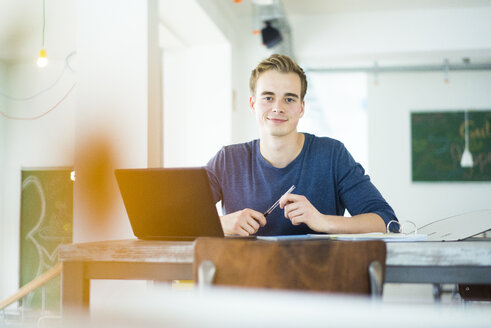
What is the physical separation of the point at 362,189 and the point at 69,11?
2911 millimetres

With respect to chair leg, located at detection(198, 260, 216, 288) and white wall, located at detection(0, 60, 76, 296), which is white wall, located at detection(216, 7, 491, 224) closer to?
white wall, located at detection(0, 60, 76, 296)

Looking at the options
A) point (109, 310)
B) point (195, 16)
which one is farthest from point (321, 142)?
point (195, 16)

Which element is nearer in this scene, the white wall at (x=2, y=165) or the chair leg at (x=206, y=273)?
the chair leg at (x=206, y=273)

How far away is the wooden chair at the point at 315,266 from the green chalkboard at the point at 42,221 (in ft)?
9.24

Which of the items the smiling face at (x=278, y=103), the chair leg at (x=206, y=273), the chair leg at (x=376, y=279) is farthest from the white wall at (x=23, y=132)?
the chair leg at (x=376, y=279)

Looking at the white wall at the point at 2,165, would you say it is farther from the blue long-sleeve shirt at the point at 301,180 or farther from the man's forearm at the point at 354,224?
the man's forearm at the point at 354,224

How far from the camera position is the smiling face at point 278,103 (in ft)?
6.35

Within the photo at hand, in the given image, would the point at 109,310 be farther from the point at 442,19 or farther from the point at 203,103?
the point at 442,19

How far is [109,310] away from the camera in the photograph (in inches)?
17.4

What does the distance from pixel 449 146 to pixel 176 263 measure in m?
6.01

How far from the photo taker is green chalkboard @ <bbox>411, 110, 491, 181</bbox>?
6.34 metres

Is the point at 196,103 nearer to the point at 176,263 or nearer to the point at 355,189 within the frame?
the point at 355,189

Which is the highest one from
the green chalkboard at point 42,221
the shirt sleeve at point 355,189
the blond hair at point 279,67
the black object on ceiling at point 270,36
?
the black object on ceiling at point 270,36

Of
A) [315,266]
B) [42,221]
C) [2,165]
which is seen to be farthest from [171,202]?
[42,221]
